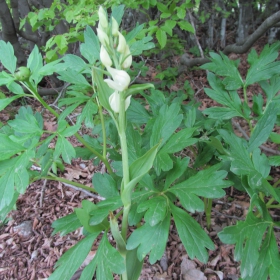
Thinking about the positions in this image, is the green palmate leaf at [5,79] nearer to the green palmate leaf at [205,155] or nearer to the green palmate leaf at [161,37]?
the green palmate leaf at [205,155]

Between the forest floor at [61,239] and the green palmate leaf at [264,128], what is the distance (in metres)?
0.67

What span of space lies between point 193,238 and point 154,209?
0.19 metres

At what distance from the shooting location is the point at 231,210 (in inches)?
70.4

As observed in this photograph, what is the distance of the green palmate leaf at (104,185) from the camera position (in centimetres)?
123

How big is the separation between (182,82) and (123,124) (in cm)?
263

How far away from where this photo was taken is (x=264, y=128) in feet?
3.84

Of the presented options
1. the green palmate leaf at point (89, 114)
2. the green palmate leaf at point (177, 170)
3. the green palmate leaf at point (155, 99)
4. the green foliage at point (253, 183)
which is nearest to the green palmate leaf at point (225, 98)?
the green foliage at point (253, 183)

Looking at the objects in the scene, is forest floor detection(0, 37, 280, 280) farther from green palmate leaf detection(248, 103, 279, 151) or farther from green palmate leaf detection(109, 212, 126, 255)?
green palmate leaf detection(248, 103, 279, 151)

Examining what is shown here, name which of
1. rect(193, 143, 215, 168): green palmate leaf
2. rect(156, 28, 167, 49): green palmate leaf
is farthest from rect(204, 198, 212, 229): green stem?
rect(156, 28, 167, 49): green palmate leaf

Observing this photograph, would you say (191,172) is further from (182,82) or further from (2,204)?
(182,82)

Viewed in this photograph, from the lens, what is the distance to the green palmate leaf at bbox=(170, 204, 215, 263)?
40.4 inches

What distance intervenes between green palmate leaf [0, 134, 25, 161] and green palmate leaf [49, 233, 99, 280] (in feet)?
1.51

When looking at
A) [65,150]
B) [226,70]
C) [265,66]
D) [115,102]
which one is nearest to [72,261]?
[65,150]

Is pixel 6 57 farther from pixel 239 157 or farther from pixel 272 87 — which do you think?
pixel 272 87
